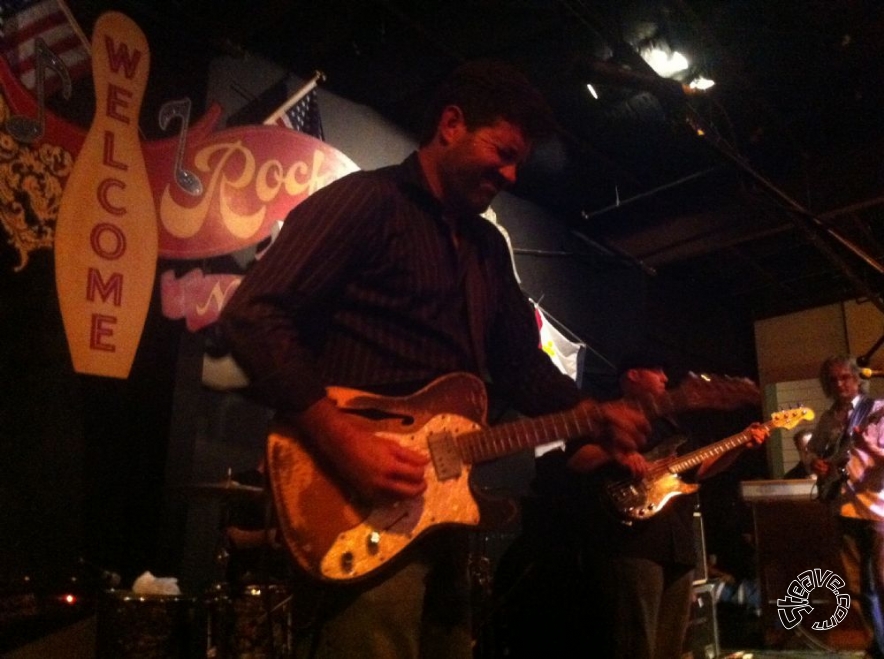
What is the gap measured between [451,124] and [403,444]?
897 mm

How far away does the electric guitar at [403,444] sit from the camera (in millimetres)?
1466

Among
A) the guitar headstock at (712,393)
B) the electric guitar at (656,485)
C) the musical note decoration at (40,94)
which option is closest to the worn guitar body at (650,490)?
the electric guitar at (656,485)

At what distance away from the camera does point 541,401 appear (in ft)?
6.76

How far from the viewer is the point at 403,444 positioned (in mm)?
1627

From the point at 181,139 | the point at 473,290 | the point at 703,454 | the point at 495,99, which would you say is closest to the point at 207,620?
the point at 473,290

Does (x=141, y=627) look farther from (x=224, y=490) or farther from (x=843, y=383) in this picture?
(x=843, y=383)

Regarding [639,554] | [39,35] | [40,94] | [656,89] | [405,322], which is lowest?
[639,554]

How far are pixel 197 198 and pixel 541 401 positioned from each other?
3511 millimetres

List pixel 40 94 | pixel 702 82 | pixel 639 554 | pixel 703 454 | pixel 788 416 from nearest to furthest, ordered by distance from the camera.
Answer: pixel 40 94
pixel 639 554
pixel 703 454
pixel 788 416
pixel 702 82

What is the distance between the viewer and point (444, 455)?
168cm

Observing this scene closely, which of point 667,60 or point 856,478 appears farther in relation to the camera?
point 667,60

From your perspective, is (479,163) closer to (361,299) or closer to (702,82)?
(361,299)

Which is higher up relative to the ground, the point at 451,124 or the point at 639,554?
the point at 451,124

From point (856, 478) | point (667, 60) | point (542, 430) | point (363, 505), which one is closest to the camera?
point (363, 505)
